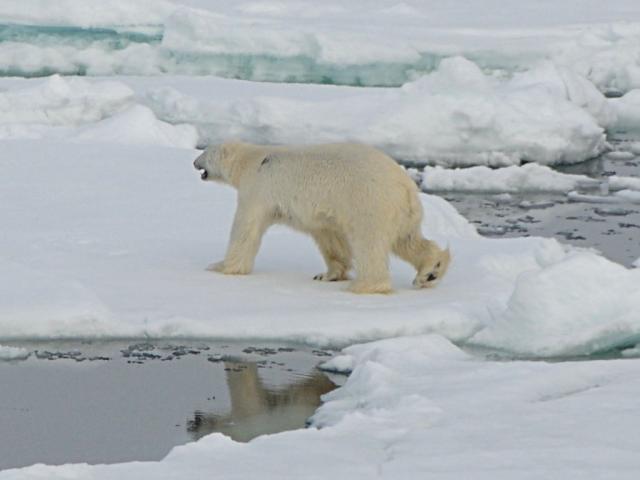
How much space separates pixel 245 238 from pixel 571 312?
1.86 m

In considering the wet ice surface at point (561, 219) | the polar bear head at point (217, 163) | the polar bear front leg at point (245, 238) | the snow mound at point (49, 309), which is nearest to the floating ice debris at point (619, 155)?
the wet ice surface at point (561, 219)

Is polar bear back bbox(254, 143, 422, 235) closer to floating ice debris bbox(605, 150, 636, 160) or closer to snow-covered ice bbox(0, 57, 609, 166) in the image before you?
snow-covered ice bbox(0, 57, 609, 166)

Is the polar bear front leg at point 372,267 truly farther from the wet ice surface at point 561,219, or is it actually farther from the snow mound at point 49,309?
the wet ice surface at point 561,219

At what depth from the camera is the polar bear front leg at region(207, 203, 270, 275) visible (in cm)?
724

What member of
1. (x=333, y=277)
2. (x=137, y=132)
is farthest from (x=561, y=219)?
(x=137, y=132)

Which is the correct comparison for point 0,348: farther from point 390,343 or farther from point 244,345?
point 390,343

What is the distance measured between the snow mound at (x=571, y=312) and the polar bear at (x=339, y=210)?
33.3 inches

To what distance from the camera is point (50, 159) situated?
10344 millimetres

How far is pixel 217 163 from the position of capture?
7.60 metres

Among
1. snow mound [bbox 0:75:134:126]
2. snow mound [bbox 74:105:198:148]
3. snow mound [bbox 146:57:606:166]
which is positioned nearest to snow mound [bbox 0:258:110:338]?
snow mound [bbox 74:105:198:148]

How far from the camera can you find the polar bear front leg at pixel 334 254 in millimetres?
7293

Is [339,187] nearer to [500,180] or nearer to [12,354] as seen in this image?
[12,354]

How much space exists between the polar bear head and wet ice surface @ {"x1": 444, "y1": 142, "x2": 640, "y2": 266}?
103 inches

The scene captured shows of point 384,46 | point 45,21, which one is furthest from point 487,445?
point 45,21
